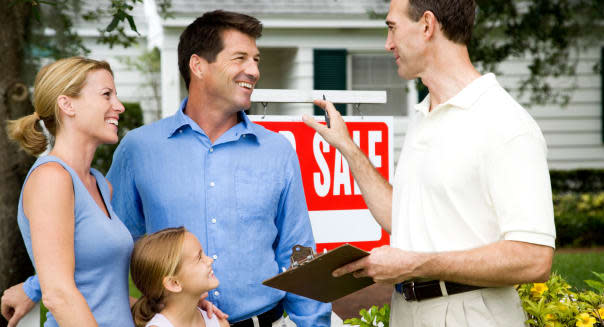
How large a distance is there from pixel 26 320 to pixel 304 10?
9211 mm

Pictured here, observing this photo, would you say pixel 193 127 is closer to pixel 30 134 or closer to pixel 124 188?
pixel 124 188

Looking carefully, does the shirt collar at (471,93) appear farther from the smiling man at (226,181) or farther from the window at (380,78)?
the window at (380,78)

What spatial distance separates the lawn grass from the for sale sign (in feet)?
10.0

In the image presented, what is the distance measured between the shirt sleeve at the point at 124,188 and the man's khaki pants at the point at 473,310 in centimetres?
127

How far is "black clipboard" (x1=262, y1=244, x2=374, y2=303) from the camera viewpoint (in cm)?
210

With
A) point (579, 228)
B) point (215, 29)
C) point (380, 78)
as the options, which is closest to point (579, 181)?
point (579, 228)

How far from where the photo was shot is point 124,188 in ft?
9.24

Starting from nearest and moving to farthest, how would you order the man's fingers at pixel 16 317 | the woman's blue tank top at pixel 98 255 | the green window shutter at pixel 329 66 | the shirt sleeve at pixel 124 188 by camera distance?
the woman's blue tank top at pixel 98 255
the man's fingers at pixel 16 317
the shirt sleeve at pixel 124 188
the green window shutter at pixel 329 66

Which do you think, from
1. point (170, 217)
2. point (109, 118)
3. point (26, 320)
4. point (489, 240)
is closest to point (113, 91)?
point (109, 118)

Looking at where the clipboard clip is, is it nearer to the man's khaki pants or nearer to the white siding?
the man's khaki pants

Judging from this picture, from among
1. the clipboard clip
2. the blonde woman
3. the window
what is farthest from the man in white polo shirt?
the window

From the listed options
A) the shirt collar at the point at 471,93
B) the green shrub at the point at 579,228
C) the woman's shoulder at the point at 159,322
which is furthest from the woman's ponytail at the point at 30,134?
the green shrub at the point at 579,228

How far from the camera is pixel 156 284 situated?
2416mm

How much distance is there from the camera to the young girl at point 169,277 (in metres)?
2.40
